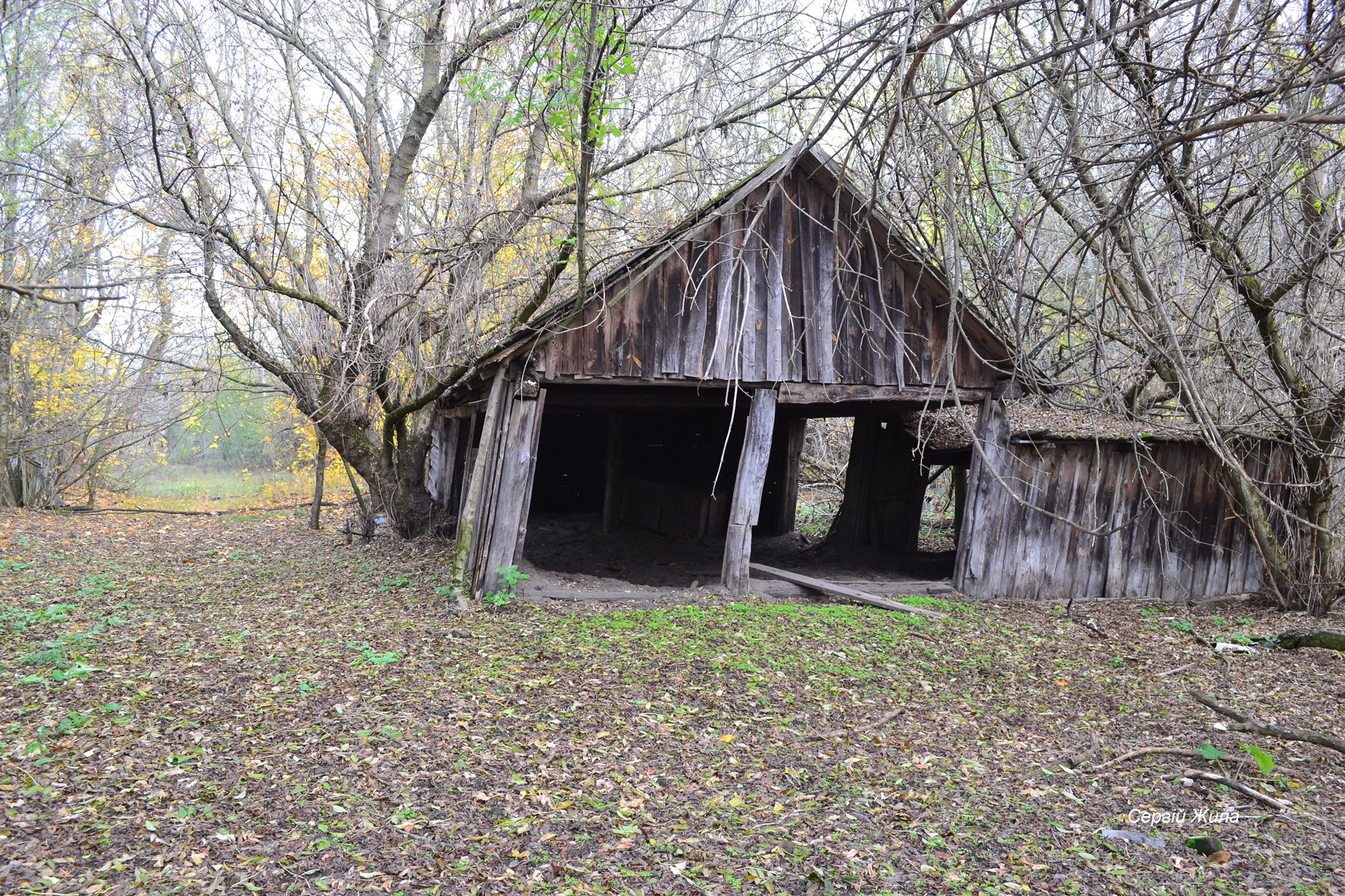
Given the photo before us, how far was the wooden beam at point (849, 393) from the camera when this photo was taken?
9.10 metres

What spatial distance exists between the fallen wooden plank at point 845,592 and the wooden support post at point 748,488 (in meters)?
0.61

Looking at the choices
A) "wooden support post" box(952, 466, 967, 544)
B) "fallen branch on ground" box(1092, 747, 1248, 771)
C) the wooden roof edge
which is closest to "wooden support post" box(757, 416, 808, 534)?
"wooden support post" box(952, 466, 967, 544)

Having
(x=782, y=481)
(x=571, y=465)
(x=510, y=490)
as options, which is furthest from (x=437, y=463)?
(x=510, y=490)

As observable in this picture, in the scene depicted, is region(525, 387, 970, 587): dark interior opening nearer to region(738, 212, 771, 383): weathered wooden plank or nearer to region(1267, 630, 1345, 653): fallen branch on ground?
region(738, 212, 771, 383): weathered wooden plank

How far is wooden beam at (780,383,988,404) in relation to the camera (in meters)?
9.10

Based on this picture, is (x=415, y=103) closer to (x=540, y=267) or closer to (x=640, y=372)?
(x=540, y=267)

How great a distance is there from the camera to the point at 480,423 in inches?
491

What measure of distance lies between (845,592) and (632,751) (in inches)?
185

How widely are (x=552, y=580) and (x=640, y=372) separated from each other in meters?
2.53

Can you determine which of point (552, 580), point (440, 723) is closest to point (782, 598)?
point (552, 580)

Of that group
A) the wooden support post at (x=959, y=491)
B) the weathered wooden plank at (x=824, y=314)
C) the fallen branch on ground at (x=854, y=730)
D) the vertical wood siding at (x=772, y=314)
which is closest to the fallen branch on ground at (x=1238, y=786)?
the fallen branch on ground at (x=854, y=730)

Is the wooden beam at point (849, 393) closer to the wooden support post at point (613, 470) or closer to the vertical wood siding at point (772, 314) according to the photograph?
the vertical wood siding at point (772, 314)

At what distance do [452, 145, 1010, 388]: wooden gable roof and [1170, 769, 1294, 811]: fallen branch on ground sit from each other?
4.33 meters

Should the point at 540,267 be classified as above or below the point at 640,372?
above
